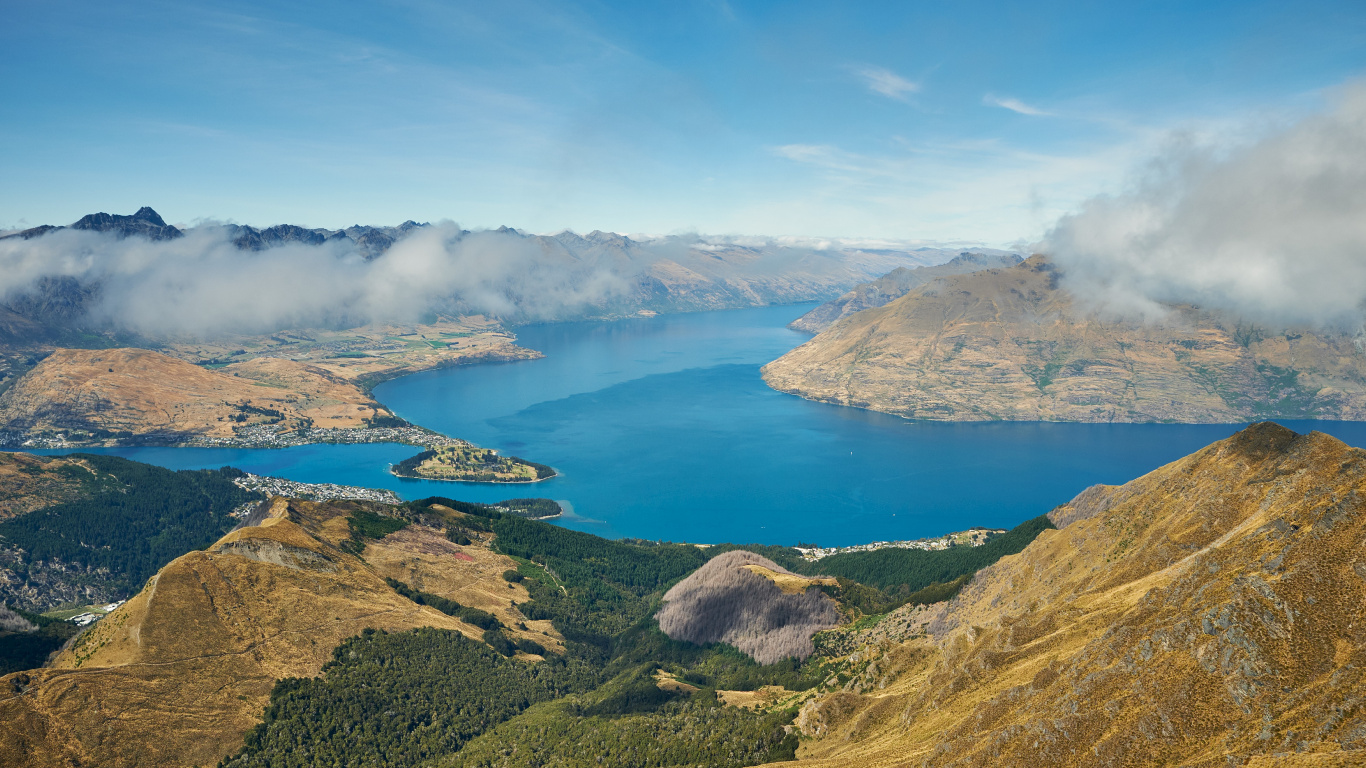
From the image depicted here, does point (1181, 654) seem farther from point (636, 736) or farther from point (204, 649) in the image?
point (204, 649)

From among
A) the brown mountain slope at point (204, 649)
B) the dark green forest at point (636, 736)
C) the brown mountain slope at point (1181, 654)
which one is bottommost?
the dark green forest at point (636, 736)

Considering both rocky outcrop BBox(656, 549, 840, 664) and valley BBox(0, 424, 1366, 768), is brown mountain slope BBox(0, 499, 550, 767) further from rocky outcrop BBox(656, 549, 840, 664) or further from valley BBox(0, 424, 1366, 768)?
rocky outcrop BBox(656, 549, 840, 664)

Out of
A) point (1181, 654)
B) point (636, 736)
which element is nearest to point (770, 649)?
point (636, 736)

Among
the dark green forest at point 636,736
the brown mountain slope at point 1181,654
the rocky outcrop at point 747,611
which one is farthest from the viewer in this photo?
the rocky outcrop at point 747,611

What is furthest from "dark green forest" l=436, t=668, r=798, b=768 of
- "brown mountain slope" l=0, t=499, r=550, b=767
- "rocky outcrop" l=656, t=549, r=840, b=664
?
"brown mountain slope" l=0, t=499, r=550, b=767

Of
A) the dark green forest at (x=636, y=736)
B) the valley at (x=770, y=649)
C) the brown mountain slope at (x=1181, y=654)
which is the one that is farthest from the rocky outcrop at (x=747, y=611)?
the brown mountain slope at (x=1181, y=654)

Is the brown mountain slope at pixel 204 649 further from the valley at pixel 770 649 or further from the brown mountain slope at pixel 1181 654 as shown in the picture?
the brown mountain slope at pixel 1181 654
